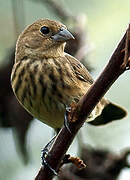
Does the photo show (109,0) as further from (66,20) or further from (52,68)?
(52,68)

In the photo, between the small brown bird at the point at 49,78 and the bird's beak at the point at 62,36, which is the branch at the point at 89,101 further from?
the bird's beak at the point at 62,36

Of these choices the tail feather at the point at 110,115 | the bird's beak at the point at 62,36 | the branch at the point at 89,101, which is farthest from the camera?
the tail feather at the point at 110,115

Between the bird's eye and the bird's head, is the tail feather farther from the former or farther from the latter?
the bird's eye

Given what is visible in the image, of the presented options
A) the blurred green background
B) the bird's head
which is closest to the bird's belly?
the bird's head

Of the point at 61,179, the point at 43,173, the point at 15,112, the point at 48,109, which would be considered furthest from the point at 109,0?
the point at 43,173

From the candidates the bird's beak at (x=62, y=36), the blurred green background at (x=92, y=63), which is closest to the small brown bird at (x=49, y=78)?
the bird's beak at (x=62, y=36)

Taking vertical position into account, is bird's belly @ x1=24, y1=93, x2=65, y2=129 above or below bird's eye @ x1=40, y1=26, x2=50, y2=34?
below
